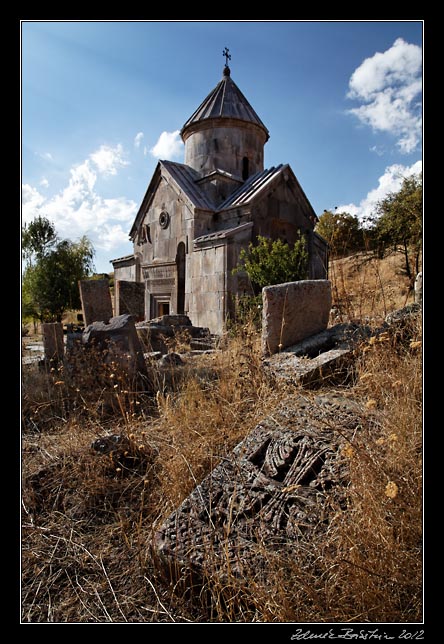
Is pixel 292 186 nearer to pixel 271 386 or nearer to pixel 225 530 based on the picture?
pixel 271 386

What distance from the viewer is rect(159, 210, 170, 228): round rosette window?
11.8 m

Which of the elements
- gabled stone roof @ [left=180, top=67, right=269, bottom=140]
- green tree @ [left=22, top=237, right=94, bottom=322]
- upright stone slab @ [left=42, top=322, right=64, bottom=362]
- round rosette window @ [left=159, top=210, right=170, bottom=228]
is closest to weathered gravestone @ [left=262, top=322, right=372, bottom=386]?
upright stone slab @ [left=42, top=322, right=64, bottom=362]

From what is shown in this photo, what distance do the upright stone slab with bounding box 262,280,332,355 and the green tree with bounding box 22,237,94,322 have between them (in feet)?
53.3

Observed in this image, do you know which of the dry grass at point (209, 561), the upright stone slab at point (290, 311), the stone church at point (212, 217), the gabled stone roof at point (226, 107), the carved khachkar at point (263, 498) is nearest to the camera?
the dry grass at point (209, 561)

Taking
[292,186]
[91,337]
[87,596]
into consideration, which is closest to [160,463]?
[87,596]

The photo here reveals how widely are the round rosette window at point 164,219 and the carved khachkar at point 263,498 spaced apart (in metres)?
10.7

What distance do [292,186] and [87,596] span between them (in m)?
11.3

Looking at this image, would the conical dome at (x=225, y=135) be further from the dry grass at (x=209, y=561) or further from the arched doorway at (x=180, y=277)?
the dry grass at (x=209, y=561)

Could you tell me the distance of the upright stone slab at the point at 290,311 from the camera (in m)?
3.85

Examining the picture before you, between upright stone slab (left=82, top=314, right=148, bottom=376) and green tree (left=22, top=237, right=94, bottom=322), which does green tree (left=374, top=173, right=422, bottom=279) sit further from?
green tree (left=22, top=237, right=94, bottom=322)

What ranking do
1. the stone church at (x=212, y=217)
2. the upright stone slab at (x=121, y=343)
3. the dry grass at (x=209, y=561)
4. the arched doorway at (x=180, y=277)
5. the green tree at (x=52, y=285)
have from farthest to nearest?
the green tree at (x=52, y=285)
the arched doorway at (x=180, y=277)
the stone church at (x=212, y=217)
the upright stone slab at (x=121, y=343)
the dry grass at (x=209, y=561)

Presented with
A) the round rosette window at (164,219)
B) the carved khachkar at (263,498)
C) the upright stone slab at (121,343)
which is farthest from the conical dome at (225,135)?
the carved khachkar at (263,498)

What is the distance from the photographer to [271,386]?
3.10 metres

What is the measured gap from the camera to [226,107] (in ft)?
40.8
